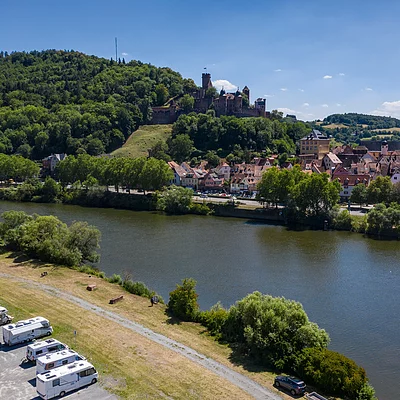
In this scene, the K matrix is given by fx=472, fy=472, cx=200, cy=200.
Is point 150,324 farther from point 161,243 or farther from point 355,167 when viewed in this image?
point 355,167

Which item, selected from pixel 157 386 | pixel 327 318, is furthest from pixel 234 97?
pixel 157 386

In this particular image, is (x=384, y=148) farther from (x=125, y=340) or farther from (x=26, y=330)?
(x=26, y=330)

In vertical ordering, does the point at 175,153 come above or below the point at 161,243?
above

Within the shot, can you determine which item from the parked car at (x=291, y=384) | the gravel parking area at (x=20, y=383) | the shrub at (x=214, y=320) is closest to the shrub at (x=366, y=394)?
the parked car at (x=291, y=384)

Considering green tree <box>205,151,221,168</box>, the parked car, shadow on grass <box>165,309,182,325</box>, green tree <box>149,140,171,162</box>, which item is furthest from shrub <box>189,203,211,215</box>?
the parked car

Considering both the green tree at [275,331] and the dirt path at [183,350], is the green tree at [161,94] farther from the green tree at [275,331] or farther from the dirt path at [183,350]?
the green tree at [275,331]

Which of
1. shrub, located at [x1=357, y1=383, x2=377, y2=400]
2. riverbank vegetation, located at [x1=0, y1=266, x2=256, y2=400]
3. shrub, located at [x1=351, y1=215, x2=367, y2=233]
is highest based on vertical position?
shrub, located at [x1=351, y1=215, x2=367, y2=233]

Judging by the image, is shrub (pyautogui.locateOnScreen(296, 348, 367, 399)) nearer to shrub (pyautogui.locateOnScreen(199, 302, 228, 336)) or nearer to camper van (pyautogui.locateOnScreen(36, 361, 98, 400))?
shrub (pyautogui.locateOnScreen(199, 302, 228, 336))
